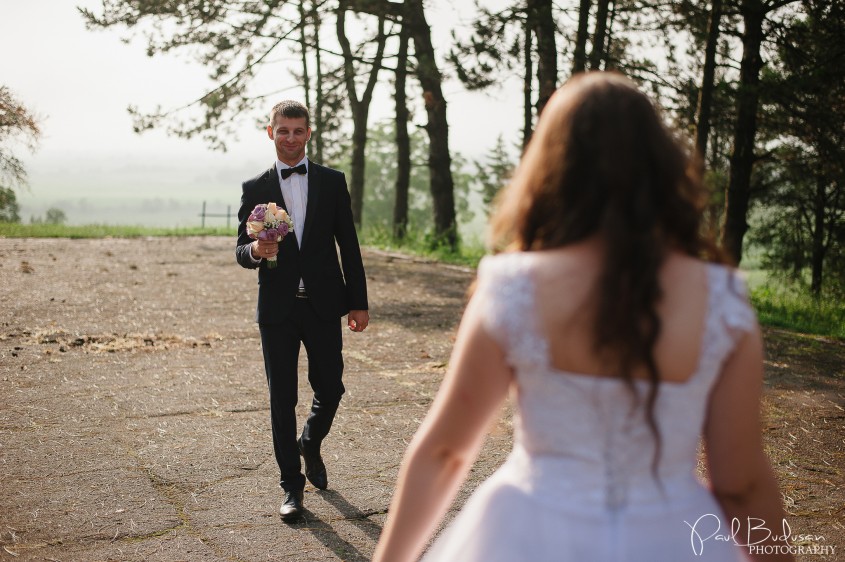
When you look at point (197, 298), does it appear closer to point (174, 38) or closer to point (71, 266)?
point (71, 266)

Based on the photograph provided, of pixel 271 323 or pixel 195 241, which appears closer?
pixel 271 323

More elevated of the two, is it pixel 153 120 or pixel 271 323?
pixel 153 120

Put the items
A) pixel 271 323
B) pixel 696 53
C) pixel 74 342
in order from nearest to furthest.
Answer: pixel 271 323, pixel 74 342, pixel 696 53

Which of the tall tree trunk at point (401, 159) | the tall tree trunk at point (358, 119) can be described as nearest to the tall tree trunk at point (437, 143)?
the tall tree trunk at point (401, 159)

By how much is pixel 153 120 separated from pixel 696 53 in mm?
13509

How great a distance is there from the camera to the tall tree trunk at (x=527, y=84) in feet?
57.8

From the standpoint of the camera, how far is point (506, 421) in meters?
7.53

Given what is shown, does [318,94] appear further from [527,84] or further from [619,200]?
[619,200]

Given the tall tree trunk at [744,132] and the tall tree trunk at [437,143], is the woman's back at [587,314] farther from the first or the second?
the tall tree trunk at [437,143]

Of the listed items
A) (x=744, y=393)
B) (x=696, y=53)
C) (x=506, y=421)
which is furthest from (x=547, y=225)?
(x=696, y=53)

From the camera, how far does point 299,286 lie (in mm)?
5469

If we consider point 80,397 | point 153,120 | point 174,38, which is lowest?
point 80,397

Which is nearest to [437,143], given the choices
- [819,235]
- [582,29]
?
[582,29]

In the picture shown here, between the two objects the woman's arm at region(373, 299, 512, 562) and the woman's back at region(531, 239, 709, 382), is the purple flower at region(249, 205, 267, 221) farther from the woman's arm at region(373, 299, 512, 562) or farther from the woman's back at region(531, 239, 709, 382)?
the woman's back at region(531, 239, 709, 382)
